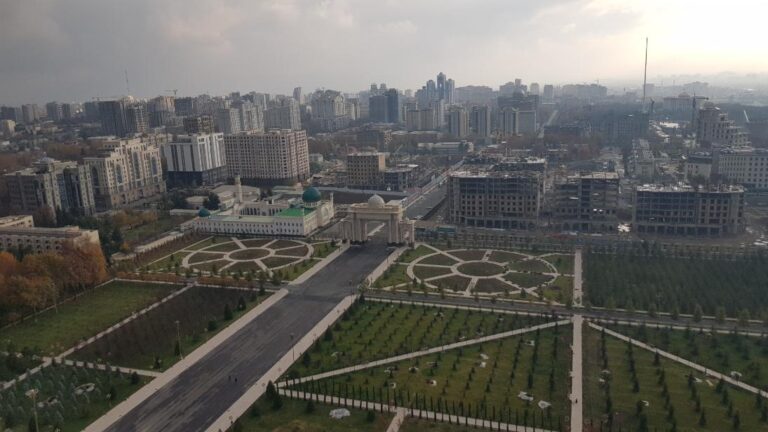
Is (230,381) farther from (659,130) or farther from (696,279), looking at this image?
(659,130)

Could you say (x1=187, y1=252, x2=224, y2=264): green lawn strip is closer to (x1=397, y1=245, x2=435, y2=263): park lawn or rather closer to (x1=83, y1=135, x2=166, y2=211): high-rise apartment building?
(x1=397, y1=245, x2=435, y2=263): park lawn

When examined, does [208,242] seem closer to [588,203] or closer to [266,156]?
[266,156]

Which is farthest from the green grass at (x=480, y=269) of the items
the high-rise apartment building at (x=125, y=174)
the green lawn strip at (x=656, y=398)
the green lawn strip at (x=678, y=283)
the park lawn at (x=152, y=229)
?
the high-rise apartment building at (x=125, y=174)

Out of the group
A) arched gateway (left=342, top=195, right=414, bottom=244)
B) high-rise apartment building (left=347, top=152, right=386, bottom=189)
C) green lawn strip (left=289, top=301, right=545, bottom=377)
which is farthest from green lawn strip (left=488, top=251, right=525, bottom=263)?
high-rise apartment building (left=347, top=152, right=386, bottom=189)

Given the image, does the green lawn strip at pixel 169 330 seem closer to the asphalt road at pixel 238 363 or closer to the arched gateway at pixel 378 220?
the asphalt road at pixel 238 363

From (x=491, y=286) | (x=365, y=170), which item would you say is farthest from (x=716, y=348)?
(x=365, y=170)
